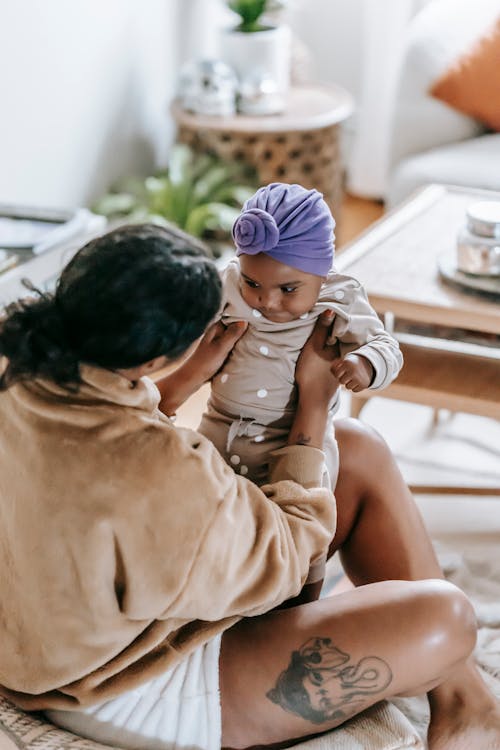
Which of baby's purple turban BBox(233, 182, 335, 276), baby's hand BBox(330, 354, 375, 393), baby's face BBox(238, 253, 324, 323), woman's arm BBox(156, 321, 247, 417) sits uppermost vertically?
baby's purple turban BBox(233, 182, 335, 276)

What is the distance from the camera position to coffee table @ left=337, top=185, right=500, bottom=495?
1888 mm

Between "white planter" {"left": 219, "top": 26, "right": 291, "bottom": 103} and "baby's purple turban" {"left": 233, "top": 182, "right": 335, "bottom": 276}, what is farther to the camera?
"white planter" {"left": 219, "top": 26, "right": 291, "bottom": 103}

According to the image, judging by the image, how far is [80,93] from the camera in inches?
128

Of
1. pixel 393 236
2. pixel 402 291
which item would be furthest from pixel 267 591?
pixel 393 236

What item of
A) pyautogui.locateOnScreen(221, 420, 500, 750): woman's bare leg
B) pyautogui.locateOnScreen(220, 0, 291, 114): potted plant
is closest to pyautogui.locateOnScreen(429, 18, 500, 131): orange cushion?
pyautogui.locateOnScreen(220, 0, 291, 114): potted plant

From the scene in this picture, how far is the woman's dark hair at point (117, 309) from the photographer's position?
974 mm

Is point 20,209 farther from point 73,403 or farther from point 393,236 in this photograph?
point 73,403

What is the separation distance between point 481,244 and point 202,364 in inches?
30.5

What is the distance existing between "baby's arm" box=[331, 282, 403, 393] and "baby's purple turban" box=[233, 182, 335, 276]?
112 millimetres

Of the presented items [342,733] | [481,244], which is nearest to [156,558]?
[342,733]

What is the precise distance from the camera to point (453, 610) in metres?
1.23

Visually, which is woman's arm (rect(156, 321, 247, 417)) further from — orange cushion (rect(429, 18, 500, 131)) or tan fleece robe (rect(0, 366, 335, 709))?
orange cushion (rect(429, 18, 500, 131))

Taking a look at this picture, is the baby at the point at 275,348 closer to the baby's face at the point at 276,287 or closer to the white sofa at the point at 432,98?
the baby's face at the point at 276,287

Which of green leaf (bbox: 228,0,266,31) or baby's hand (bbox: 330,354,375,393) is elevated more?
baby's hand (bbox: 330,354,375,393)
